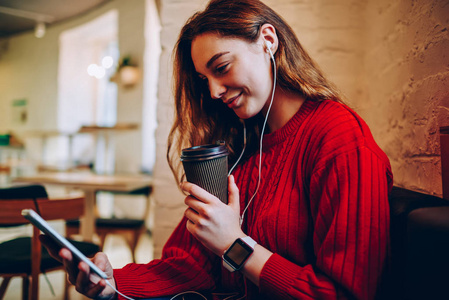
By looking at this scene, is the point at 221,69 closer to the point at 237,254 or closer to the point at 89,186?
the point at 237,254

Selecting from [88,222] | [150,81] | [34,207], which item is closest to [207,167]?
[34,207]

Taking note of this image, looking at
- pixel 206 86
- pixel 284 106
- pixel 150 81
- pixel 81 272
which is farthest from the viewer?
pixel 150 81

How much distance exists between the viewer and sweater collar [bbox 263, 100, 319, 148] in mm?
912

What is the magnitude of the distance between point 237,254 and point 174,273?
0.34 meters

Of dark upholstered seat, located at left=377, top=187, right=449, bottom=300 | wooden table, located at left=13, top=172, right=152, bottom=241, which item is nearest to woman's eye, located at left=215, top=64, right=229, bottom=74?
dark upholstered seat, located at left=377, top=187, right=449, bottom=300

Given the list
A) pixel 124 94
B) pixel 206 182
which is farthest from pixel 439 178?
→ pixel 124 94

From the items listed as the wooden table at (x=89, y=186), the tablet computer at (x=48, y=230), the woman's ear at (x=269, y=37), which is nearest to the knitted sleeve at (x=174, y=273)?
the tablet computer at (x=48, y=230)

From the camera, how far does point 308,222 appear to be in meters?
0.78

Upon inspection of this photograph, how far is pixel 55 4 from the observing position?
586 cm

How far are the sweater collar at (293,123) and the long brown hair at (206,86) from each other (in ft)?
0.08

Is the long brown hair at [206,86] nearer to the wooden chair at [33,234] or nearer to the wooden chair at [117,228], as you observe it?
the wooden chair at [33,234]

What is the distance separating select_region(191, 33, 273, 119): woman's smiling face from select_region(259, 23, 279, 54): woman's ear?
0.06ft

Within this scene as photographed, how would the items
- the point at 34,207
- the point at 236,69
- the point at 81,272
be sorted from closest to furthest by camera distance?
the point at 81,272 < the point at 236,69 < the point at 34,207

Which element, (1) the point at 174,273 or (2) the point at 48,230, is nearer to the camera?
(2) the point at 48,230
